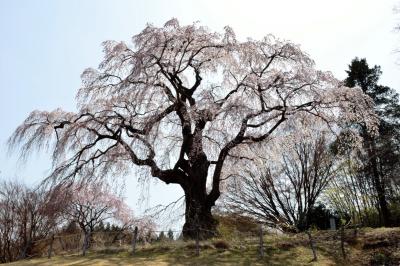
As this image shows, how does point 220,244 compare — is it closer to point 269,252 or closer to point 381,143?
point 269,252

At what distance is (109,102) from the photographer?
53.7 ft

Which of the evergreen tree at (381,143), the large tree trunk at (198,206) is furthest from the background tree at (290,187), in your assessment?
the large tree trunk at (198,206)

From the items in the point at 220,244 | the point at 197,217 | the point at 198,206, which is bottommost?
the point at 220,244

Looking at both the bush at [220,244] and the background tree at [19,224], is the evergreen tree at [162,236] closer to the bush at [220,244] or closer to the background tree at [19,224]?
the bush at [220,244]

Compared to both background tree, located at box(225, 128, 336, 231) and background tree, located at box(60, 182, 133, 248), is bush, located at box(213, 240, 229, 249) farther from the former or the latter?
background tree, located at box(60, 182, 133, 248)

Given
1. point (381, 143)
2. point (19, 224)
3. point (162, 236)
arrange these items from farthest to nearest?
point (19, 224) < point (381, 143) < point (162, 236)

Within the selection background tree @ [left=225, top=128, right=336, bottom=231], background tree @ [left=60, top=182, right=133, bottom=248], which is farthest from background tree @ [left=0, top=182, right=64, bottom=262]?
background tree @ [left=225, top=128, right=336, bottom=231]

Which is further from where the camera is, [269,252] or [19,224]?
[19,224]

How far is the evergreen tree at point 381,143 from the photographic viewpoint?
2322 centimetres

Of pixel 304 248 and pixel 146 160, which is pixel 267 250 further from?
pixel 146 160

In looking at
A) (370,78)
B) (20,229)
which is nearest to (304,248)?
(370,78)

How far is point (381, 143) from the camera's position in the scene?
933 inches

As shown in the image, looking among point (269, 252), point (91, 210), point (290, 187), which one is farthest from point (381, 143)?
point (91, 210)

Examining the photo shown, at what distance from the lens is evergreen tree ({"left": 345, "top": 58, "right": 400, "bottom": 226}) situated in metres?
23.2
